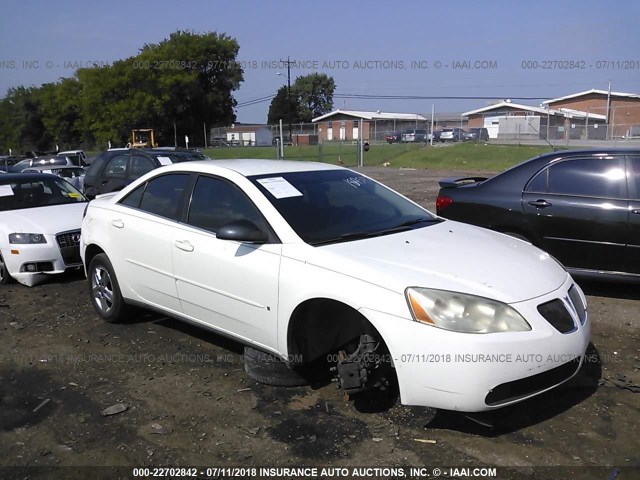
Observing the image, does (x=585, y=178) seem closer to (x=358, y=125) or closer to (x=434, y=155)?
(x=434, y=155)

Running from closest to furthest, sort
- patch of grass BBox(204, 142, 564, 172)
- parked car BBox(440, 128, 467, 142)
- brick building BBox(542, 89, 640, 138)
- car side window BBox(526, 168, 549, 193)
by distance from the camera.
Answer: car side window BBox(526, 168, 549, 193), patch of grass BBox(204, 142, 564, 172), parked car BBox(440, 128, 467, 142), brick building BBox(542, 89, 640, 138)

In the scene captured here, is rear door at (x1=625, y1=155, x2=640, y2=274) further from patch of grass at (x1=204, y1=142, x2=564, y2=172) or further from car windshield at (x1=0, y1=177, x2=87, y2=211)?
patch of grass at (x1=204, y1=142, x2=564, y2=172)

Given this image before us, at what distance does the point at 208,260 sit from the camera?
4.23 metres

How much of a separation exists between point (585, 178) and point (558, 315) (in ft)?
10.3

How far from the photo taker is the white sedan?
126 inches

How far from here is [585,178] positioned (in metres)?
6.03

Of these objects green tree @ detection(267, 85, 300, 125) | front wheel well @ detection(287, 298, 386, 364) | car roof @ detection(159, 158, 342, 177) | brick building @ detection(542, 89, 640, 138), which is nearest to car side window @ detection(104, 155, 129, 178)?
car roof @ detection(159, 158, 342, 177)

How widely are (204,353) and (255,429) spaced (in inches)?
54.0

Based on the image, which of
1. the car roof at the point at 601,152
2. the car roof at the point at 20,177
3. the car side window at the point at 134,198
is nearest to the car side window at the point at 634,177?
the car roof at the point at 601,152

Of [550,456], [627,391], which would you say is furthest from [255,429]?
[627,391]

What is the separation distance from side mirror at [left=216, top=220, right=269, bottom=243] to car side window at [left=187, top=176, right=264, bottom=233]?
14 centimetres

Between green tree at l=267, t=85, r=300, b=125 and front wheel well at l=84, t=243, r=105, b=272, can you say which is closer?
front wheel well at l=84, t=243, r=105, b=272

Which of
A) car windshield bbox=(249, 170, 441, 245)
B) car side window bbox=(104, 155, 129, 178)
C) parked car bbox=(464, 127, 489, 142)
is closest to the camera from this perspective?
car windshield bbox=(249, 170, 441, 245)

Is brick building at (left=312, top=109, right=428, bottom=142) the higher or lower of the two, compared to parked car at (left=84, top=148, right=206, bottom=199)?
higher
